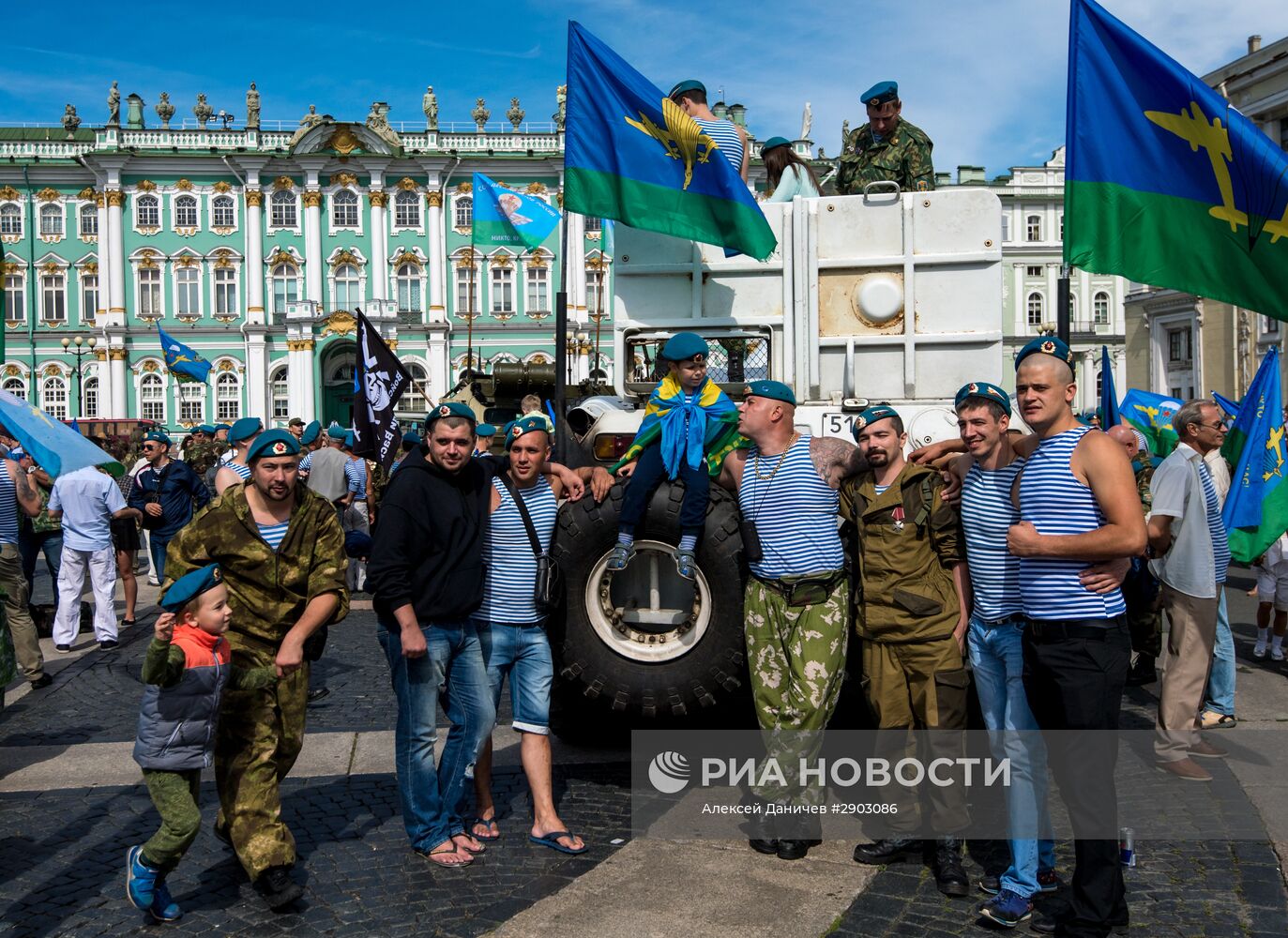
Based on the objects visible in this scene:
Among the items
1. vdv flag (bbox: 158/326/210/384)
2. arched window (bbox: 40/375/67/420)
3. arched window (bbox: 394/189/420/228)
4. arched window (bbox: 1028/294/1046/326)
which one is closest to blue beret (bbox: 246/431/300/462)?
vdv flag (bbox: 158/326/210/384)

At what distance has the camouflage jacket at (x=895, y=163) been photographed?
7543mm

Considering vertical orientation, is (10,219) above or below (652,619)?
above

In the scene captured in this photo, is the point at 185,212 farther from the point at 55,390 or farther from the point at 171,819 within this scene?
the point at 171,819

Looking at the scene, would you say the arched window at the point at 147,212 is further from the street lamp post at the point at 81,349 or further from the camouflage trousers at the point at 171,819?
the camouflage trousers at the point at 171,819

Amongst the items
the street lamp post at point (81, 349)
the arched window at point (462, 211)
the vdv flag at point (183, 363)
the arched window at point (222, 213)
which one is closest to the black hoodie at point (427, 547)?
the vdv flag at point (183, 363)

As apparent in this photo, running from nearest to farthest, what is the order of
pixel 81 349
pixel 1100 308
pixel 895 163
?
1. pixel 895 163
2. pixel 81 349
3. pixel 1100 308

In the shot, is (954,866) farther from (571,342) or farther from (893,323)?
(571,342)

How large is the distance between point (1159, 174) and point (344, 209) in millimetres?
55476

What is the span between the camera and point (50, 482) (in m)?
10.5

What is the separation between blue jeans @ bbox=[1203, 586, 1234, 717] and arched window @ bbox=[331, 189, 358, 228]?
180 feet

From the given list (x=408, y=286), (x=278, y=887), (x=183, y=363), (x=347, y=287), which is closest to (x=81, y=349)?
(x=347, y=287)

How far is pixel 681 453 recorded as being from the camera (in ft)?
16.9

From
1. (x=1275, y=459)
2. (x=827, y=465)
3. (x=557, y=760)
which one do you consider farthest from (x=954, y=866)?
(x=1275, y=459)

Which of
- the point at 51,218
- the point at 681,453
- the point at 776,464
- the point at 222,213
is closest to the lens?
the point at 776,464
